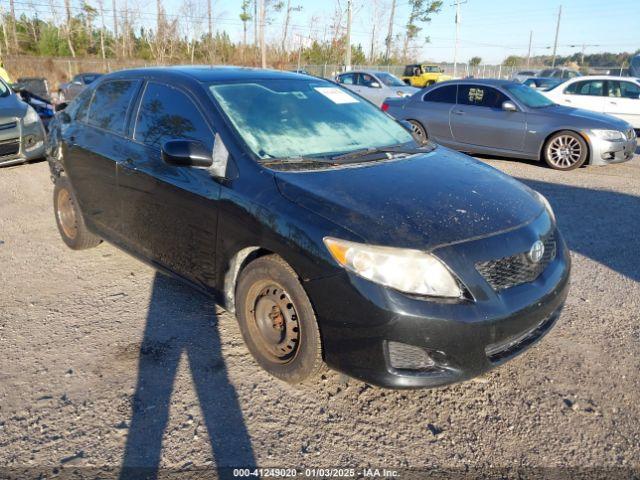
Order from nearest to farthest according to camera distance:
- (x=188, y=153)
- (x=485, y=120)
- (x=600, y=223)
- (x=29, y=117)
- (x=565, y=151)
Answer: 1. (x=188, y=153)
2. (x=600, y=223)
3. (x=29, y=117)
4. (x=565, y=151)
5. (x=485, y=120)

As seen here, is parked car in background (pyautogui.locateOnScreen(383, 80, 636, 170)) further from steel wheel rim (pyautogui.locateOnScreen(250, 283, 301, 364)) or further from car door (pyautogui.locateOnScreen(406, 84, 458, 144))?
steel wheel rim (pyautogui.locateOnScreen(250, 283, 301, 364))

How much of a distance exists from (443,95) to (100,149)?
755 cm

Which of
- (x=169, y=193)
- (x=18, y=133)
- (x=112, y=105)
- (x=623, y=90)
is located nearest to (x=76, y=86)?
(x=18, y=133)

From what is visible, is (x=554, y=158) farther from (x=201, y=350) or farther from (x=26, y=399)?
(x=26, y=399)

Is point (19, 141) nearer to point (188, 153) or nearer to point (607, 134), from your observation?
point (188, 153)

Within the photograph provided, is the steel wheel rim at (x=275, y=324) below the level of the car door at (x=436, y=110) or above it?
below

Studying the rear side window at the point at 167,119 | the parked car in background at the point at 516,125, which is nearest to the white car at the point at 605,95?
the parked car in background at the point at 516,125

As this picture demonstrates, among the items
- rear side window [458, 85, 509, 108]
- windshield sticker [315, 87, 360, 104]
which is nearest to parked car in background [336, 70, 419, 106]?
rear side window [458, 85, 509, 108]

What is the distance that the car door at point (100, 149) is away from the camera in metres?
3.88

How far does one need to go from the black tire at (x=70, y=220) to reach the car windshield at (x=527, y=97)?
7538 millimetres

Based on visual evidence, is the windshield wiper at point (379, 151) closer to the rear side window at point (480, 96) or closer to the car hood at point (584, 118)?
the car hood at point (584, 118)

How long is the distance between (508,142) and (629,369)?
6.70 m

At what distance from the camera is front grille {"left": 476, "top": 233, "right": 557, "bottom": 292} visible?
2445 mm

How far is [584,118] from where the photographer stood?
862 centimetres
